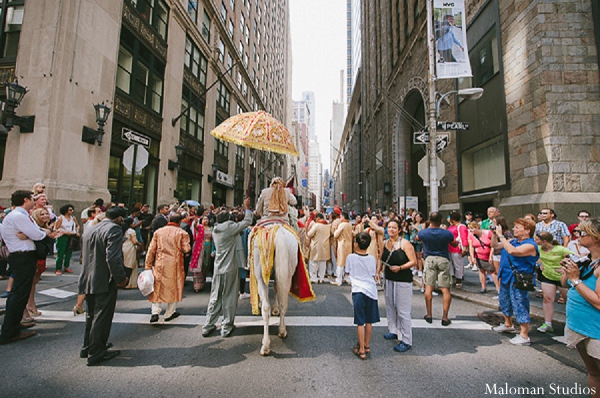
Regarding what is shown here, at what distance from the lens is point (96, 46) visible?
432 inches

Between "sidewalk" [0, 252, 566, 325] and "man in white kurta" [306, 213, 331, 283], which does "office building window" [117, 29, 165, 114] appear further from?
"man in white kurta" [306, 213, 331, 283]

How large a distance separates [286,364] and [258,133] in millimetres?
4264

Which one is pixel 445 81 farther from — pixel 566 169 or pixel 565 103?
pixel 566 169

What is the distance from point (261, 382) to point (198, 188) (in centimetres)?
1913

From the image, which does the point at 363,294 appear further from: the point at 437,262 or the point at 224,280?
the point at 224,280

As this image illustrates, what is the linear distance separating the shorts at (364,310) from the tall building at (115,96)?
3.93 m

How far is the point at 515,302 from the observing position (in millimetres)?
4469

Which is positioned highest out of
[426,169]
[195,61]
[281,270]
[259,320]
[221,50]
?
[221,50]

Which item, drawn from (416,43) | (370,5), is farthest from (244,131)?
(370,5)

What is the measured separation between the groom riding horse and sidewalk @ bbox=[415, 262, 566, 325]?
4385 mm

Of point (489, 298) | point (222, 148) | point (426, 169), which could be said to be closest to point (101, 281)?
point (489, 298)

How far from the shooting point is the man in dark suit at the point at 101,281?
11.8ft

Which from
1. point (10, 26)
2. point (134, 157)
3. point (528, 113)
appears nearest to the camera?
point (134, 157)

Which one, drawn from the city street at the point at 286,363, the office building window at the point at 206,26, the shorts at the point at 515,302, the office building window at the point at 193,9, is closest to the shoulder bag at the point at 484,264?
the city street at the point at 286,363
